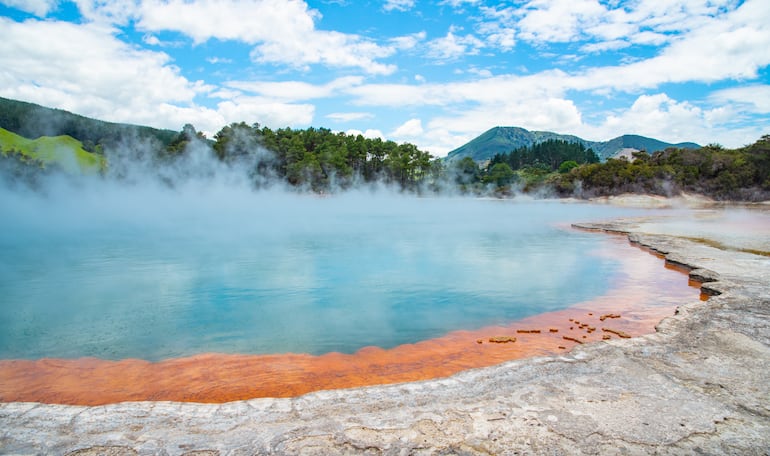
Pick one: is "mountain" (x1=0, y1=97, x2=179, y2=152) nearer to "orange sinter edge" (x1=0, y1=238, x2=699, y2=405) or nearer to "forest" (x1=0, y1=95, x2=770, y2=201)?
"forest" (x1=0, y1=95, x2=770, y2=201)

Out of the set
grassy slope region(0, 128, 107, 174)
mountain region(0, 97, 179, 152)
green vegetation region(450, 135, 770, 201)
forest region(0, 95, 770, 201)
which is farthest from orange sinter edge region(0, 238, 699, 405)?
mountain region(0, 97, 179, 152)

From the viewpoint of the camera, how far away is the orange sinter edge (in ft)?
15.4

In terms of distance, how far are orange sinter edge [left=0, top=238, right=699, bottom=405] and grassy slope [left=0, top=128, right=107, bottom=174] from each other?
47.9 m

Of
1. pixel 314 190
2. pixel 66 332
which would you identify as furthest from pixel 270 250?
pixel 314 190

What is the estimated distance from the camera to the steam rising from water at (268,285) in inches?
256

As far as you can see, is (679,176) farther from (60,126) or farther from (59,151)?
(60,126)

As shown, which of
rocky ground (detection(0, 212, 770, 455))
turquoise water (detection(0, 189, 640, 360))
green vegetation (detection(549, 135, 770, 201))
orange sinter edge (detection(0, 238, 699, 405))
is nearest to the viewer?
rocky ground (detection(0, 212, 770, 455))

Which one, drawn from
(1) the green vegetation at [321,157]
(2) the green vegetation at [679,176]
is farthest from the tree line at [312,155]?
(2) the green vegetation at [679,176]

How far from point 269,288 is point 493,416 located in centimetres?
672

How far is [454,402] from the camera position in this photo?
3.72m

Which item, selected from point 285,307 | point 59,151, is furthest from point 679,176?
point 59,151

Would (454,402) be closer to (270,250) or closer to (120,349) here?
(120,349)

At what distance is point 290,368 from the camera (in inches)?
210

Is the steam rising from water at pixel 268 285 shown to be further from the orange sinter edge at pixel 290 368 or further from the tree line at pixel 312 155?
the tree line at pixel 312 155
